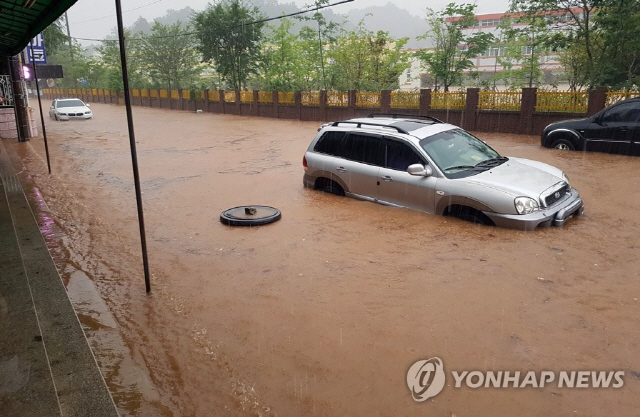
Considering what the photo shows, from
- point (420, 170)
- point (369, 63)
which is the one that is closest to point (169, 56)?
point (369, 63)

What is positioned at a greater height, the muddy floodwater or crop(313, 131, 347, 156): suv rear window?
crop(313, 131, 347, 156): suv rear window

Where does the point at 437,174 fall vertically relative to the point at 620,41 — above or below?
below

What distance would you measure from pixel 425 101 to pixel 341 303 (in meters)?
17.9

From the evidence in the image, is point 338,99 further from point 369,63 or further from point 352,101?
point 369,63

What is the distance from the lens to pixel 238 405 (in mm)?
3240

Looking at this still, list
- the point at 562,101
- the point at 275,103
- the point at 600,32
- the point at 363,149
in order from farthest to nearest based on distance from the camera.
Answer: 1. the point at 275,103
2. the point at 600,32
3. the point at 562,101
4. the point at 363,149

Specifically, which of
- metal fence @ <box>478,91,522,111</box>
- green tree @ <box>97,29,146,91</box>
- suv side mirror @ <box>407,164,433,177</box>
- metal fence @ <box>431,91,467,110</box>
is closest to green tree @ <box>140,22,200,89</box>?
green tree @ <box>97,29,146,91</box>

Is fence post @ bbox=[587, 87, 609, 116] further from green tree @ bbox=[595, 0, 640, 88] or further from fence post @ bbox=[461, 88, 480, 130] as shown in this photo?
fence post @ bbox=[461, 88, 480, 130]

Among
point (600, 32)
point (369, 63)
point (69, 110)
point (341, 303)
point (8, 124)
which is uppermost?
point (600, 32)

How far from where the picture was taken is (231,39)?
36750 millimetres

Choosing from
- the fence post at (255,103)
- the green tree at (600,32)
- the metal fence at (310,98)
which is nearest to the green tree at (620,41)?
the green tree at (600,32)

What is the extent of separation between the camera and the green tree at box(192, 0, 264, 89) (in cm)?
3619

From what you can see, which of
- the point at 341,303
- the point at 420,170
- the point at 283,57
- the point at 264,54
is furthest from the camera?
the point at 264,54

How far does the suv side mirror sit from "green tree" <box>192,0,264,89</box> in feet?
104
